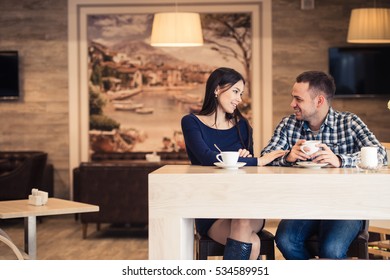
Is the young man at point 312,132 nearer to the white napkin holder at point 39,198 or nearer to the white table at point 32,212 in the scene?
the white table at point 32,212

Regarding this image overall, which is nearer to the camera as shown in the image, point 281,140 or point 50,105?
point 281,140

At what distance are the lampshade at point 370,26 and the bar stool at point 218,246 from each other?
5.45 m

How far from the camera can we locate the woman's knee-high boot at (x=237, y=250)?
3.46 m

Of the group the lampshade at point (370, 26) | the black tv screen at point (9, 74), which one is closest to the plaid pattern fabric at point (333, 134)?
the lampshade at point (370, 26)

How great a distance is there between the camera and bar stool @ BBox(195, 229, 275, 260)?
3586mm

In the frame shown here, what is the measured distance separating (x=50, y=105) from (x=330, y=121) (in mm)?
6572

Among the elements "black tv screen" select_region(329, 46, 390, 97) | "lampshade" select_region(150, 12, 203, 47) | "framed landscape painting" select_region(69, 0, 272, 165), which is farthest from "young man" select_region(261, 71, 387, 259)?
"framed landscape painting" select_region(69, 0, 272, 165)

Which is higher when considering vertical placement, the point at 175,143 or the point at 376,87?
the point at 376,87

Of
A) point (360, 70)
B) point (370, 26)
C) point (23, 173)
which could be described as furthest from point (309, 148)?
point (360, 70)

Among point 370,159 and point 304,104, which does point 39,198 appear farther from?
point 370,159

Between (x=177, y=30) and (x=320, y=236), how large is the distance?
479 centimetres
